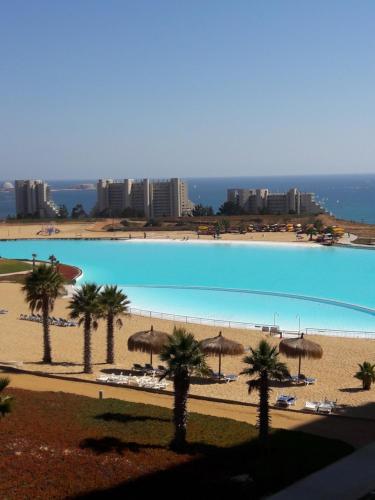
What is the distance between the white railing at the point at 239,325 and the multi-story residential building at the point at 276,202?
68.0m

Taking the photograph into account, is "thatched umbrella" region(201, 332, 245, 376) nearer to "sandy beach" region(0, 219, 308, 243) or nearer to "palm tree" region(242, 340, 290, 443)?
"palm tree" region(242, 340, 290, 443)

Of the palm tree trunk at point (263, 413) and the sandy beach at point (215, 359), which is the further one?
the sandy beach at point (215, 359)

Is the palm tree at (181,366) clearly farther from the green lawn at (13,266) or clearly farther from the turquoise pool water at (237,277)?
the green lawn at (13,266)

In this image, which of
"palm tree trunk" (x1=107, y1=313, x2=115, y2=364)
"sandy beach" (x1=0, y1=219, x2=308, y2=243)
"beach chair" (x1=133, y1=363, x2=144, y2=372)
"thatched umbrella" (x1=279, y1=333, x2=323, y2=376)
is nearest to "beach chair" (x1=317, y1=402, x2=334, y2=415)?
"thatched umbrella" (x1=279, y1=333, x2=323, y2=376)

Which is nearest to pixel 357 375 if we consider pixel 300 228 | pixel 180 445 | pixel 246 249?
pixel 180 445

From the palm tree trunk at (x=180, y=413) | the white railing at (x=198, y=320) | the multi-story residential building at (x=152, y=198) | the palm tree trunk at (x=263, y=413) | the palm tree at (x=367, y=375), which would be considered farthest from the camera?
the multi-story residential building at (x=152, y=198)

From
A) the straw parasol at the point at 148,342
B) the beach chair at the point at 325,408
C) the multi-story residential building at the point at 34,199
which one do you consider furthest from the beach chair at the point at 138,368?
the multi-story residential building at the point at 34,199

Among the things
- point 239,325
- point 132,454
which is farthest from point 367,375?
point 239,325

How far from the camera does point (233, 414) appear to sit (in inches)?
749

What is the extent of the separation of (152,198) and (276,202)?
21171 millimetres

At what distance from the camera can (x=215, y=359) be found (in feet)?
85.7

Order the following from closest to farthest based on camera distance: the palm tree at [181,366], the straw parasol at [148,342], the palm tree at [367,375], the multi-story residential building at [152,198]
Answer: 1. the palm tree at [181,366]
2. the palm tree at [367,375]
3. the straw parasol at [148,342]
4. the multi-story residential building at [152,198]

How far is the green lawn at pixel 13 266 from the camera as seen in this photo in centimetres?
5384

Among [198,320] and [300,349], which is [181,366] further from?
[198,320]
